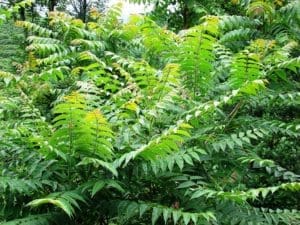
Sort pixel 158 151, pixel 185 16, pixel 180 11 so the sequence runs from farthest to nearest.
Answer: pixel 180 11, pixel 185 16, pixel 158 151

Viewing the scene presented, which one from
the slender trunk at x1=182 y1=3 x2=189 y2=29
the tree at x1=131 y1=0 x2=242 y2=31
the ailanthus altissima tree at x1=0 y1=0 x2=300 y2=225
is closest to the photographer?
the ailanthus altissima tree at x1=0 y1=0 x2=300 y2=225

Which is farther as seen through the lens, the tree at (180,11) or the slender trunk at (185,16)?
the slender trunk at (185,16)

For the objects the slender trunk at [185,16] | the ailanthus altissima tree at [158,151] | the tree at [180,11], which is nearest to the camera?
the ailanthus altissima tree at [158,151]

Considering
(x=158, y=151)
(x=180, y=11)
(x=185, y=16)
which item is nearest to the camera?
(x=158, y=151)

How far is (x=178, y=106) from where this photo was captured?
3.36 meters

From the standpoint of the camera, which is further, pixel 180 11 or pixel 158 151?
pixel 180 11

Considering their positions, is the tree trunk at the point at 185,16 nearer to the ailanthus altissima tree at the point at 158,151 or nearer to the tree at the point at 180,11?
the tree at the point at 180,11

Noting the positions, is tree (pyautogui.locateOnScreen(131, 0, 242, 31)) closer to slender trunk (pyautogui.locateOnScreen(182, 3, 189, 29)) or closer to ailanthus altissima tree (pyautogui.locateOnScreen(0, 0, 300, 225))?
slender trunk (pyautogui.locateOnScreen(182, 3, 189, 29))

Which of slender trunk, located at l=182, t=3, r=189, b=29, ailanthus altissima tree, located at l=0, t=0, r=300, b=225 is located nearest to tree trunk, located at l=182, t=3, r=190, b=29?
slender trunk, located at l=182, t=3, r=189, b=29

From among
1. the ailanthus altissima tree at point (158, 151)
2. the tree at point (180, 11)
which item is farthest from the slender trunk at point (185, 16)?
the ailanthus altissima tree at point (158, 151)

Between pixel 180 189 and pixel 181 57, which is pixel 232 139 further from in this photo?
pixel 181 57

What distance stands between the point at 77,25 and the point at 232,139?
8.38ft

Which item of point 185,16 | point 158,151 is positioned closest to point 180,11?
point 185,16

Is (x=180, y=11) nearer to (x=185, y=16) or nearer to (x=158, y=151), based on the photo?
(x=185, y=16)
